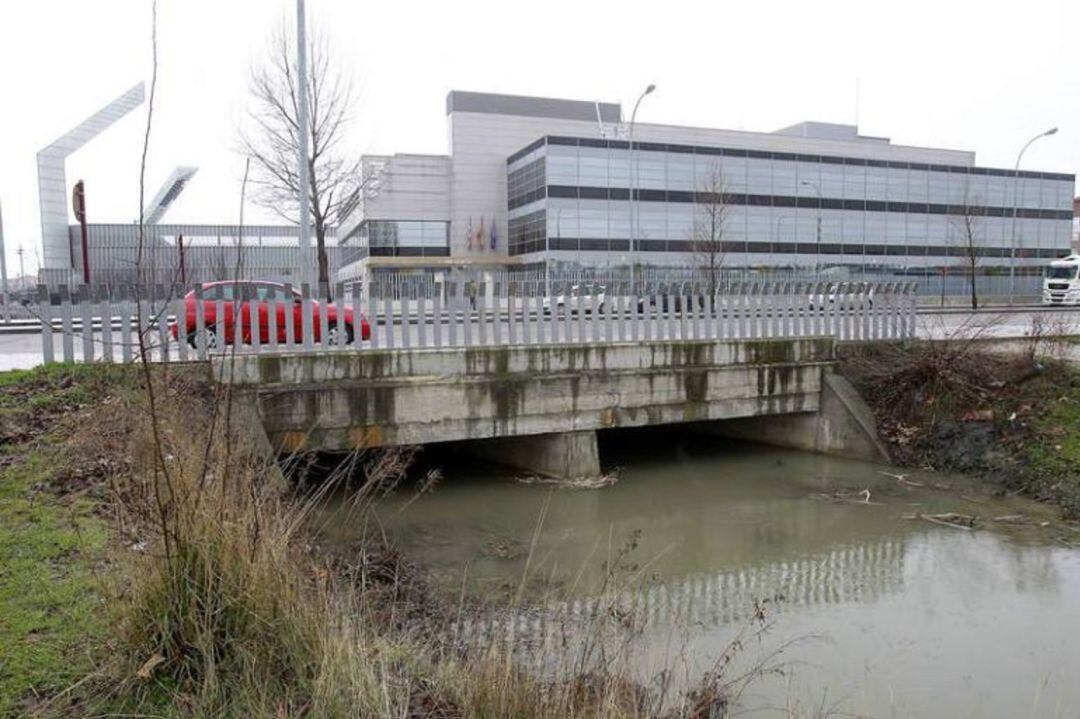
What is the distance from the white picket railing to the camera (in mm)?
8461

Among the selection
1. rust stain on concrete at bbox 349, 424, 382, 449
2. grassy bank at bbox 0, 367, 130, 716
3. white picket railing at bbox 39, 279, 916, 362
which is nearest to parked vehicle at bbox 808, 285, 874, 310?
white picket railing at bbox 39, 279, 916, 362

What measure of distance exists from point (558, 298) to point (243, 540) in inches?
318

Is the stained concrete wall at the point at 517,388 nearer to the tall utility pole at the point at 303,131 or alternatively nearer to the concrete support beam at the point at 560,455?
the concrete support beam at the point at 560,455

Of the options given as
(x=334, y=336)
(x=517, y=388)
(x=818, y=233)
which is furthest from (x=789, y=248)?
(x=334, y=336)

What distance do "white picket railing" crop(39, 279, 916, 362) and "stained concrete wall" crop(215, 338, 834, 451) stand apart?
0.74ft

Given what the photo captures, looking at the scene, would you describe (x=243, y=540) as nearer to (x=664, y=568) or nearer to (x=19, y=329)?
(x=664, y=568)

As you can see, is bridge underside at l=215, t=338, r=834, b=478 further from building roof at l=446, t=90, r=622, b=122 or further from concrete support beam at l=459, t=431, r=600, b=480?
building roof at l=446, t=90, r=622, b=122

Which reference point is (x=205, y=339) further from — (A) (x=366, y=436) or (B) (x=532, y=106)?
(B) (x=532, y=106)

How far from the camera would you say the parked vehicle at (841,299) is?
12395 millimetres

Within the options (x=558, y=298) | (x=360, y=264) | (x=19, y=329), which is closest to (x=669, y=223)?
(x=360, y=264)

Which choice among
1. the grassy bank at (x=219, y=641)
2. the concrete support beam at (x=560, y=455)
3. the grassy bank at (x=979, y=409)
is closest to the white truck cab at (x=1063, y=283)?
the grassy bank at (x=979, y=409)

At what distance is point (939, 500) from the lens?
30.7ft

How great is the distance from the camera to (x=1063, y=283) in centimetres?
3834

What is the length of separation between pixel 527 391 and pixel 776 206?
54.5 metres
